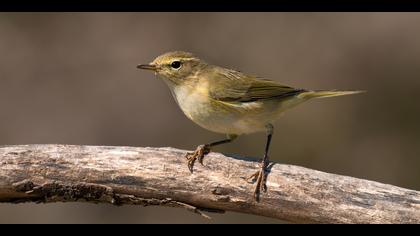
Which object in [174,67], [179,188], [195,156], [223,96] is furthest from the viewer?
[174,67]

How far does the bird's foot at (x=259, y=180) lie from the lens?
569 centimetres

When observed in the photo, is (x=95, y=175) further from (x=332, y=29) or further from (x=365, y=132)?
Answer: (x=332, y=29)

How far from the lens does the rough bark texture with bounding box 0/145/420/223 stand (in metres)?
5.58

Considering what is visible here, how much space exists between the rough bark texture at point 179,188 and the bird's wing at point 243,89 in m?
1.03

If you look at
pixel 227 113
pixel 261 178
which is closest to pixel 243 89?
pixel 227 113

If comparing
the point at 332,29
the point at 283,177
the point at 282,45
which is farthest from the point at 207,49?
the point at 283,177

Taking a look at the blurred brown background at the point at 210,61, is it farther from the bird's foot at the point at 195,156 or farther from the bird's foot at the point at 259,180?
the bird's foot at the point at 259,180

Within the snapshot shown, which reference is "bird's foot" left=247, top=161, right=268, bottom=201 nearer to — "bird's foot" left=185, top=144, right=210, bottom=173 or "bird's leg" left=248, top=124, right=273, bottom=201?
"bird's leg" left=248, top=124, right=273, bottom=201

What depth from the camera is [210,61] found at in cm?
1170

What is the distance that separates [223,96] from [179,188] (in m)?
1.25

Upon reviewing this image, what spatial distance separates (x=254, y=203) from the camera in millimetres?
5695

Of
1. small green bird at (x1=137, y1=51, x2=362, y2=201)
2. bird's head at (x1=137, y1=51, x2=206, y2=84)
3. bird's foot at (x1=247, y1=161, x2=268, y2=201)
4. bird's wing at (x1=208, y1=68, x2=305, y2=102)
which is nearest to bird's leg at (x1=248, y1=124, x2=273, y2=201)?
bird's foot at (x1=247, y1=161, x2=268, y2=201)

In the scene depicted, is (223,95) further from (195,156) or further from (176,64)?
(195,156)

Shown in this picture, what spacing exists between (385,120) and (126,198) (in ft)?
22.5
